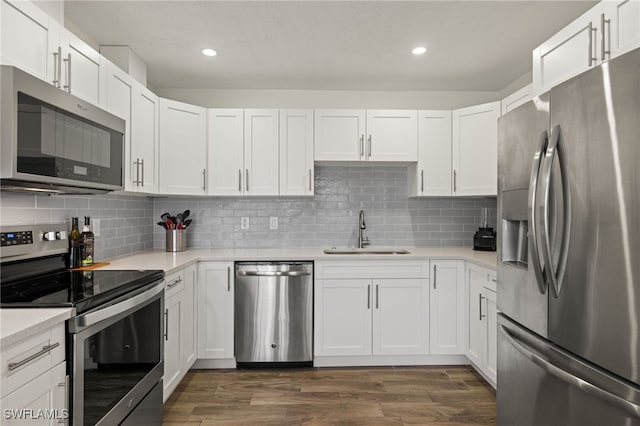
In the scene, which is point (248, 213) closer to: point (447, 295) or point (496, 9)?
point (447, 295)

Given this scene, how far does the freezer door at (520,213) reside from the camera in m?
1.47

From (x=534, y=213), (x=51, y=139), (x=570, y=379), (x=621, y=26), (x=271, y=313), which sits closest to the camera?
(x=570, y=379)

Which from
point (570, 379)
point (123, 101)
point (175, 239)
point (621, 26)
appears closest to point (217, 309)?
point (175, 239)

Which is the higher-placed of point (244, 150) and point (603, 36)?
point (603, 36)

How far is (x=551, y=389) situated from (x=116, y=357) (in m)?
1.79

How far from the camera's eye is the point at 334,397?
2.60 meters

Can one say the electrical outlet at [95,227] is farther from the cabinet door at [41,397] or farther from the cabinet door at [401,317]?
the cabinet door at [401,317]

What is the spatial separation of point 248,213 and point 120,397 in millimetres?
2195

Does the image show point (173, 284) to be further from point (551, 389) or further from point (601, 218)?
point (601, 218)

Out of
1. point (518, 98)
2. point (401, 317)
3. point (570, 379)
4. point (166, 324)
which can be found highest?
point (518, 98)

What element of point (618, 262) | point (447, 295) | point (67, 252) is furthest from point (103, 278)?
point (447, 295)

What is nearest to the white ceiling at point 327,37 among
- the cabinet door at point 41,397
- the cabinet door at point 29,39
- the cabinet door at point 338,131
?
the cabinet door at point 338,131

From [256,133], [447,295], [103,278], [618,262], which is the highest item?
[256,133]

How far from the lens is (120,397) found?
1.69 metres
